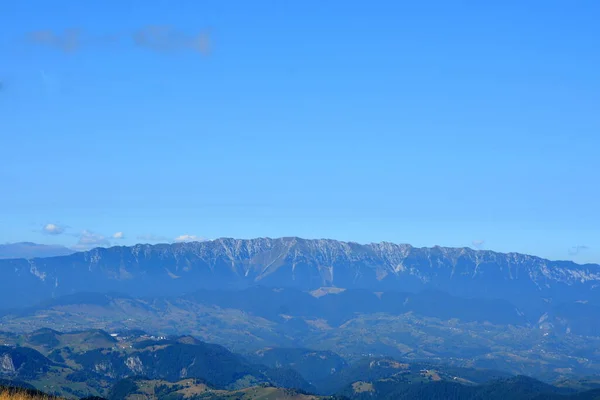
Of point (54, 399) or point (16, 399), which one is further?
point (54, 399)

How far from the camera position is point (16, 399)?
9350cm

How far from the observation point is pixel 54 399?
153 meters

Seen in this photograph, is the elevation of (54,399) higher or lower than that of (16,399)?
lower

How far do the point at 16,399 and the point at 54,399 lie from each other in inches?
2481
